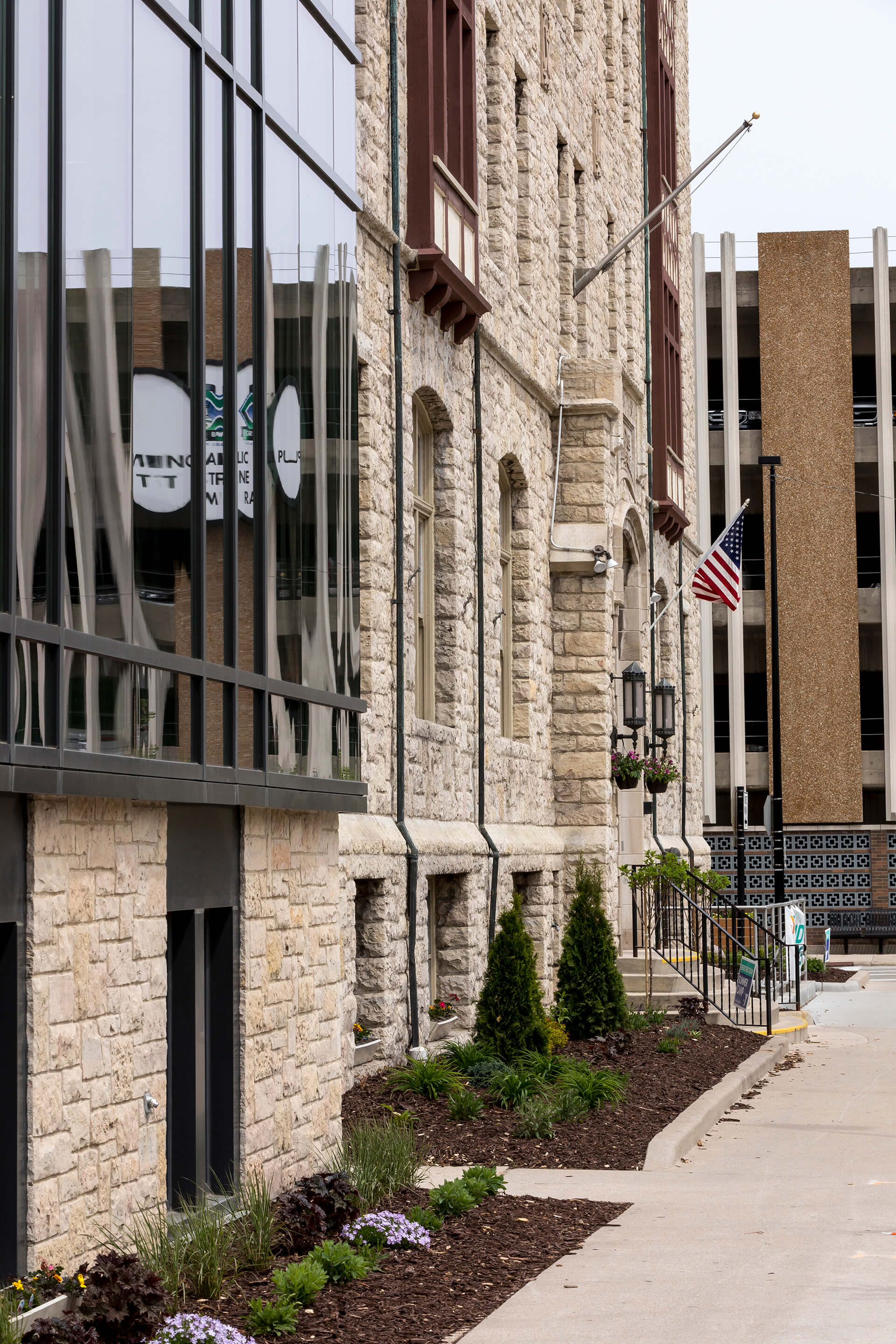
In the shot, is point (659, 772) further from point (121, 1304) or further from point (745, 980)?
point (121, 1304)

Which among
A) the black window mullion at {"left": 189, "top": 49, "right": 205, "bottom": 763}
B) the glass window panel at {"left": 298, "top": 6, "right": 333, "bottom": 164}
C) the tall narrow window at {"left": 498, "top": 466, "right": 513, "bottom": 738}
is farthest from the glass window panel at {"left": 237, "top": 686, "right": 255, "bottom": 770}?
the tall narrow window at {"left": 498, "top": 466, "right": 513, "bottom": 738}

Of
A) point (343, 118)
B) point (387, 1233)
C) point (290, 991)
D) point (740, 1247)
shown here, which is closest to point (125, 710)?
point (290, 991)

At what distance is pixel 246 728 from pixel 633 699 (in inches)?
496

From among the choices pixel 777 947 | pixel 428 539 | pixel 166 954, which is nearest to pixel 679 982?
pixel 777 947

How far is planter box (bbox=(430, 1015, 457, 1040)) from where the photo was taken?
1570cm

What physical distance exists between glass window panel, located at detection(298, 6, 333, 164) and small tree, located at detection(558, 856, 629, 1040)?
8696mm

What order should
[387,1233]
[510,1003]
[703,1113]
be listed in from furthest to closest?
[510,1003], [703,1113], [387,1233]

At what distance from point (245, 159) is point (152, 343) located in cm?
182

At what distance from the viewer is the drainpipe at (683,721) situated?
2995cm

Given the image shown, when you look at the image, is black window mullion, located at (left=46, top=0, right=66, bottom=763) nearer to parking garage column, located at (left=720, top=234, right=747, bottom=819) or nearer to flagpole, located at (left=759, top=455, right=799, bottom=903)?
flagpole, located at (left=759, top=455, right=799, bottom=903)

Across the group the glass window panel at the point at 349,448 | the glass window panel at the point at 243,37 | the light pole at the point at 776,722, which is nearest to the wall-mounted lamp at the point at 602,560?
the glass window panel at the point at 349,448

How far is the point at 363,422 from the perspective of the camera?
46.5ft

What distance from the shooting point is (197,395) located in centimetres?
860

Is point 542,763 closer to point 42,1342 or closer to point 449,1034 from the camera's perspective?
point 449,1034
